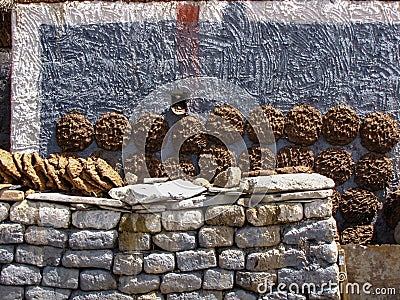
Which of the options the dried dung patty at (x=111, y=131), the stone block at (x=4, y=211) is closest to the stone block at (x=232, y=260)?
the stone block at (x=4, y=211)

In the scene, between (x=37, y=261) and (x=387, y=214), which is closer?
(x=37, y=261)

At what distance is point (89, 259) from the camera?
4125 millimetres

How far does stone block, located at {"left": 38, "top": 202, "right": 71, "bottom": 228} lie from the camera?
13.6 ft

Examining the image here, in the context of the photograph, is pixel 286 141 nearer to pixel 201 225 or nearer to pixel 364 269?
pixel 364 269

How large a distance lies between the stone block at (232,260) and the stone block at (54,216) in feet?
3.63

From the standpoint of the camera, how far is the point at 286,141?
232 inches

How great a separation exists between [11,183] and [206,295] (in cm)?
168

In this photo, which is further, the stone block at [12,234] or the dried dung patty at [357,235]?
the dried dung patty at [357,235]

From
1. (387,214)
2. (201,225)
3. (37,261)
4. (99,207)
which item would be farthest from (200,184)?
(387,214)

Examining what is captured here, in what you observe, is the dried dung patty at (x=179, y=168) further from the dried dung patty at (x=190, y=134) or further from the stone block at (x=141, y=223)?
the stone block at (x=141, y=223)

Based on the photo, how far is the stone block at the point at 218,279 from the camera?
4105 millimetres

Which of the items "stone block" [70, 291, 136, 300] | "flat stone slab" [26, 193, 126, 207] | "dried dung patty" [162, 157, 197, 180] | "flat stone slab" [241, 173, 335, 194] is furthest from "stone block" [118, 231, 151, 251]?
"dried dung patty" [162, 157, 197, 180]

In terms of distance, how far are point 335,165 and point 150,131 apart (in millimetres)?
1846

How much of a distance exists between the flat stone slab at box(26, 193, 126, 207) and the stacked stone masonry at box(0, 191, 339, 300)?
73 millimetres
